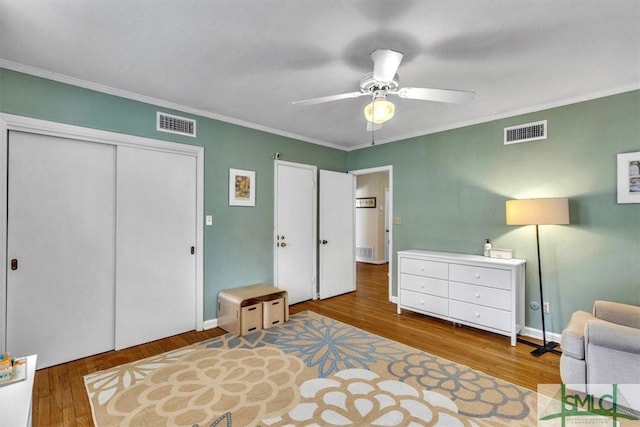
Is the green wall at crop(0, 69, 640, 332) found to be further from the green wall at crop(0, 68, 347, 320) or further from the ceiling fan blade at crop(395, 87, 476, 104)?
the ceiling fan blade at crop(395, 87, 476, 104)

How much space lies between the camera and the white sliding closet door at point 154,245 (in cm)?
292

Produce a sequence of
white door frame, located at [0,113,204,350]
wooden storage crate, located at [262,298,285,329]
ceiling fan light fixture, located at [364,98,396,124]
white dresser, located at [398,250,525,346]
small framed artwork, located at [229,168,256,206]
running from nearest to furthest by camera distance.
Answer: ceiling fan light fixture, located at [364,98,396,124] → white door frame, located at [0,113,204,350] → white dresser, located at [398,250,525,346] → wooden storage crate, located at [262,298,285,329] → small framed artwork, located at [229,168,256,206]

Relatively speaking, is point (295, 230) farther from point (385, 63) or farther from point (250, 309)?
point (385, 63)

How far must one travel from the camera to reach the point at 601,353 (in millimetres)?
2000

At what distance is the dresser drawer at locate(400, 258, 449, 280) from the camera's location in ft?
11.6

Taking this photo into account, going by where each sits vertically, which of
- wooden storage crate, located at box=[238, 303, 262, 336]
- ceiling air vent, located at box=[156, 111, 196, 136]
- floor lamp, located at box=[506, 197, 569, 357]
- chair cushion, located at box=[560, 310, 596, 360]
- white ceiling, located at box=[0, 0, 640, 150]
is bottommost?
wooden storage crate, located at box=[238, 303, 262, 336]

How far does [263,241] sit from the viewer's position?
400 cm

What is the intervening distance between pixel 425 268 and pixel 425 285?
21 cm

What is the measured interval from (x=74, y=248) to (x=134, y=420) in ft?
5.31

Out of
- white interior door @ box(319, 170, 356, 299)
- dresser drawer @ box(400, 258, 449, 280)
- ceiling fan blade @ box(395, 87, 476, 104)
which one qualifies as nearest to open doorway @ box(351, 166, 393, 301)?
white interior door @ box(319, 170, 356, 299)

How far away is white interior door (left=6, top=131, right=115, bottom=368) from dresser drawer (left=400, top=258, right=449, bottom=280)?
128 inches

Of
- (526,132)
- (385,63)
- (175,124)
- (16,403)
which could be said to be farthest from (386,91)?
(16,403)

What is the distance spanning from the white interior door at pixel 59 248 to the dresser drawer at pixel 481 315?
3575 mm

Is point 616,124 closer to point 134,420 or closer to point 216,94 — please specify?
→ point 216,94
